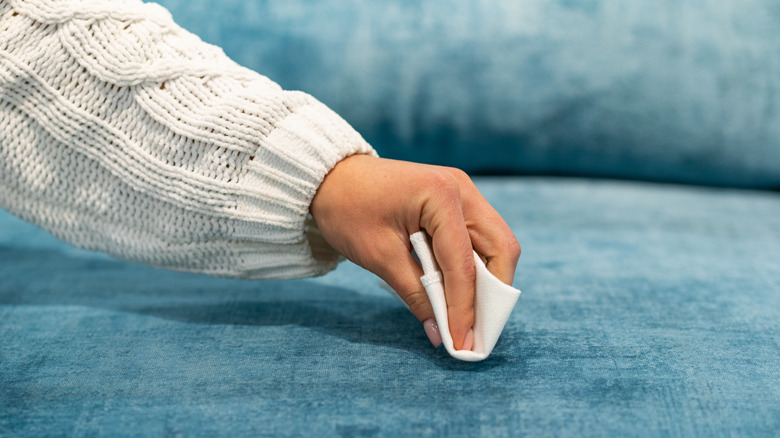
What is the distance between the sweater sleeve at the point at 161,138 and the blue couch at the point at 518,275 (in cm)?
8

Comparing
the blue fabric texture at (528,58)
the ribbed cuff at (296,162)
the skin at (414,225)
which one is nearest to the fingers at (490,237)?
the skin at (414,225)

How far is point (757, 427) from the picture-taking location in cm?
42

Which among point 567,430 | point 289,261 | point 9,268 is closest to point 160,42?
point 289,261

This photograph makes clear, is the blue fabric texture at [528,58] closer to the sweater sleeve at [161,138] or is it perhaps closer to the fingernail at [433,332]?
the sweater sleeve at [161,138]

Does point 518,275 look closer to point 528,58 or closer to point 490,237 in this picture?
point 490,237

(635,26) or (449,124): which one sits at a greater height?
(635,26)

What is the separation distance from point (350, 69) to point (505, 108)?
0.76 ft

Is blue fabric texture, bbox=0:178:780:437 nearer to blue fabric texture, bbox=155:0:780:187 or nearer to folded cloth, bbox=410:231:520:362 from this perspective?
folded cloth, bbox=410:231:520:362

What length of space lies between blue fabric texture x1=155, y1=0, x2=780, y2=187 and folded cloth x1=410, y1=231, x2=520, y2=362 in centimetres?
50

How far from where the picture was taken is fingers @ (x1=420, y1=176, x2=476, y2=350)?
0.47m

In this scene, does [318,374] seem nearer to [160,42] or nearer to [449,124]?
[160,42]

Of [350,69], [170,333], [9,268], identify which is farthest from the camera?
[350,69]

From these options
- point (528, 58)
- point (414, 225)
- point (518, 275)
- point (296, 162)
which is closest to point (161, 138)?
point (296, 162)

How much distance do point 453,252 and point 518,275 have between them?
222mm
